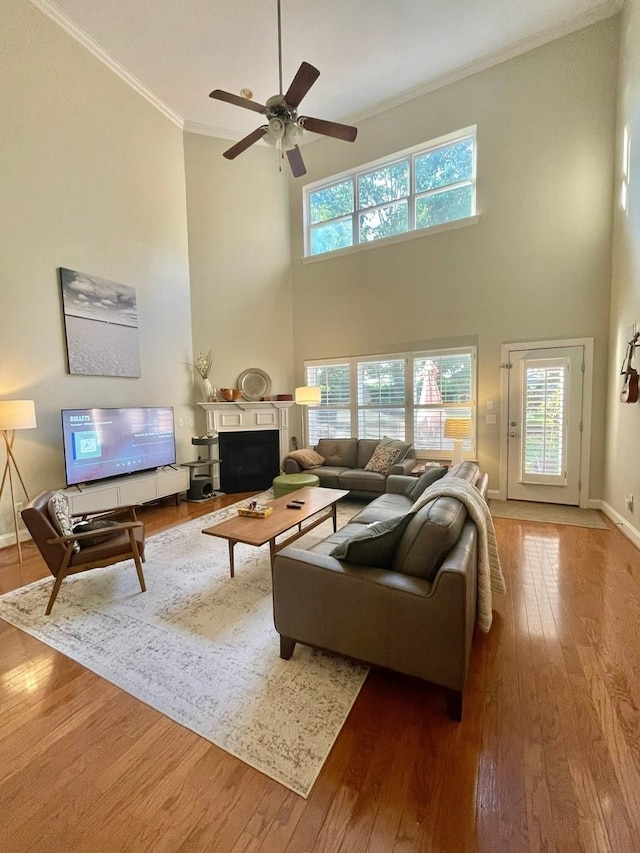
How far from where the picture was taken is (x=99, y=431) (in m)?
4.17

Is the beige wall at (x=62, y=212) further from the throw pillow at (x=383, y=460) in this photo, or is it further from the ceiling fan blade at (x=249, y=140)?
the throw pillow at (x=383, y=460)

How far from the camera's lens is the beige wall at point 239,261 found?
5.72m

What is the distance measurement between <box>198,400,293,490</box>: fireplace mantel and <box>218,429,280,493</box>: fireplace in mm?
93

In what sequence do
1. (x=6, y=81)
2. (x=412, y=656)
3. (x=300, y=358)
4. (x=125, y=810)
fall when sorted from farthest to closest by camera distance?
(x=300, y=358), (x=6, y=81), (x=412, y=656), (x=125, y=810)

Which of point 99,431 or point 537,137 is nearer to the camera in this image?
point 99,431

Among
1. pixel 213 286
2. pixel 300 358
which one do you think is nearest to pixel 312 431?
pixel 300 358

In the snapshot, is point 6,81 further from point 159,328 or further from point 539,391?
point 539,391

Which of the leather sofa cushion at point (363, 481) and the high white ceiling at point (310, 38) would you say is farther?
the leather sofa cushion at point (363, 481)

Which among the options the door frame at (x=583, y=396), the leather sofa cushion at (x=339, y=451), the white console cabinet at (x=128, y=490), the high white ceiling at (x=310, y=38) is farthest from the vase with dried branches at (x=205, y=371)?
the door frame at (x=583, y=396)

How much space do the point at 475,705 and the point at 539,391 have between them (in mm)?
4107

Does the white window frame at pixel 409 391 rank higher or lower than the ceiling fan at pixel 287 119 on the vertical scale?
lower

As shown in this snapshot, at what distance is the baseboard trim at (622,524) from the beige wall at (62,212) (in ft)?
19.1

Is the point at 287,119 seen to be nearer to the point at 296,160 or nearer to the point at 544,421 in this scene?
the point at 296,160

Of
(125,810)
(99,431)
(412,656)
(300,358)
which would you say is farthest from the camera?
(300,358)
